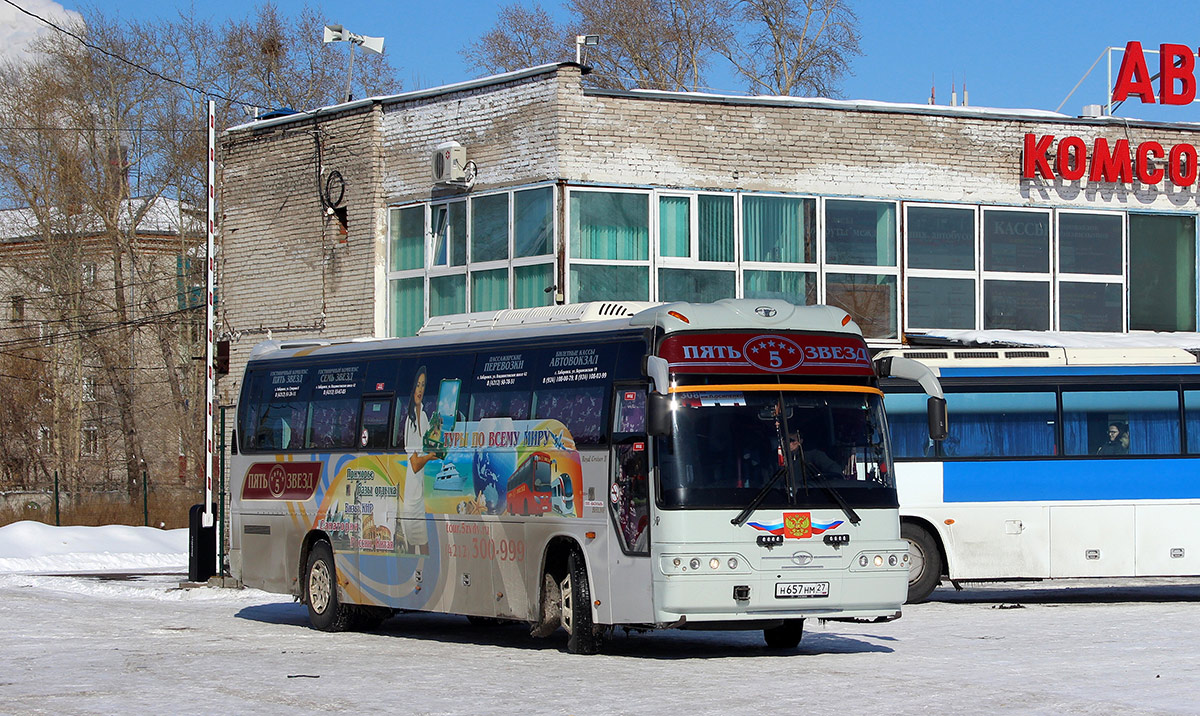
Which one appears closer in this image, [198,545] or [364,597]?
[364,597]

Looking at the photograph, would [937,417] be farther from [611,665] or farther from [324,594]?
[324,594]

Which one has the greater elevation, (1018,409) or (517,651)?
(1018,409)

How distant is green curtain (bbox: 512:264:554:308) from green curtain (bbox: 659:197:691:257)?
1752 mm

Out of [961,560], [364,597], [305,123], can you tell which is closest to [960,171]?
[961,560]

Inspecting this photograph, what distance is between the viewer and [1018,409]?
67.1ft

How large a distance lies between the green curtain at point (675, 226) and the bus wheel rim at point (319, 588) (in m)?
8.18

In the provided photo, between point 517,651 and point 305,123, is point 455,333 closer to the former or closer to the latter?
point 517,651

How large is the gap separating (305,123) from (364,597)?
40.7 feet

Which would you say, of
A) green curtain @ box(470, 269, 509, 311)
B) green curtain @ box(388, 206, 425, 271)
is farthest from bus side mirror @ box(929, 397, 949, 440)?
green curtain @ box(388, 206, 425, 271)

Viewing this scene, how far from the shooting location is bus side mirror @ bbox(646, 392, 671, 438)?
1328 cm

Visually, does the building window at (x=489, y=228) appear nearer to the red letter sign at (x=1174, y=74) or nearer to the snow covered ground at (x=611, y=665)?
the snow covered ground at (x=611, y=665)

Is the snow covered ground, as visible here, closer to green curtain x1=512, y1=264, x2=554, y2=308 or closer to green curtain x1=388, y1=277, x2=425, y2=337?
green curtain x1=512, y1=264, x2=554, y2=308

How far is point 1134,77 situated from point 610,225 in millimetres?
9287

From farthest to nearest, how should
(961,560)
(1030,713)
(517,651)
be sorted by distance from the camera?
(961,560), (517,651), (1030,713)
